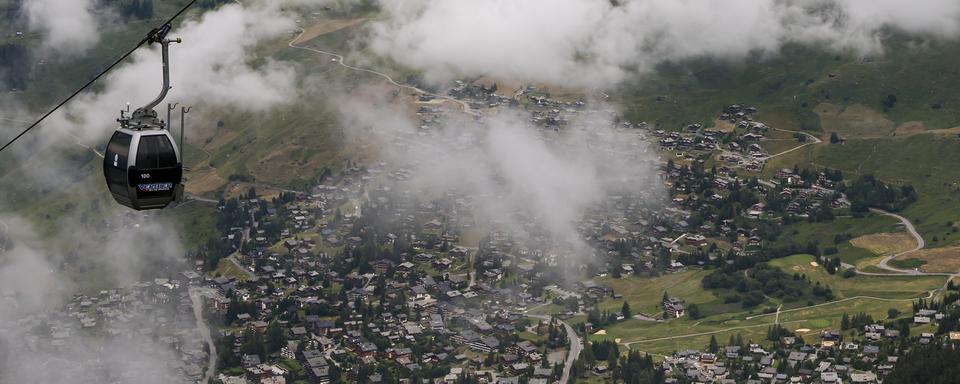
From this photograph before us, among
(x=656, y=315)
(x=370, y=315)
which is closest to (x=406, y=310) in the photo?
(x=370, y=315)

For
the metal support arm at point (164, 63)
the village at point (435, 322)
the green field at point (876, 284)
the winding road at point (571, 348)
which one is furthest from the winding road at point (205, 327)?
the metal support arm at point (164, 63)

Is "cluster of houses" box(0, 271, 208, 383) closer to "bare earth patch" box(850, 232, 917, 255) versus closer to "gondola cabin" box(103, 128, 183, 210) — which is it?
"bare earth patch" box(850, 232, 917, 255)

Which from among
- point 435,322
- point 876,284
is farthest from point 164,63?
point 876,284

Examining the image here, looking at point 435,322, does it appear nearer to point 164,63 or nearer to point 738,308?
point 738,308

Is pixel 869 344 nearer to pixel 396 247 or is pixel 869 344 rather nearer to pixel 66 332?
pixel 396 247

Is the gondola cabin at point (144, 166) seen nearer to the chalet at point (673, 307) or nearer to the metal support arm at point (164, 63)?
the metal support arm at point (164, 63)

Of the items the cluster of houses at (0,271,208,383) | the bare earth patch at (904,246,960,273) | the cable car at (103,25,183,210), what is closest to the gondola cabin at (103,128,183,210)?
the cable car at (103,25,183,210)

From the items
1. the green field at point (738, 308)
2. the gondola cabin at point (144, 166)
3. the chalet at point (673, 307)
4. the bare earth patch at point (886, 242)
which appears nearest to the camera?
the gondola cabin at point (144, 166)
